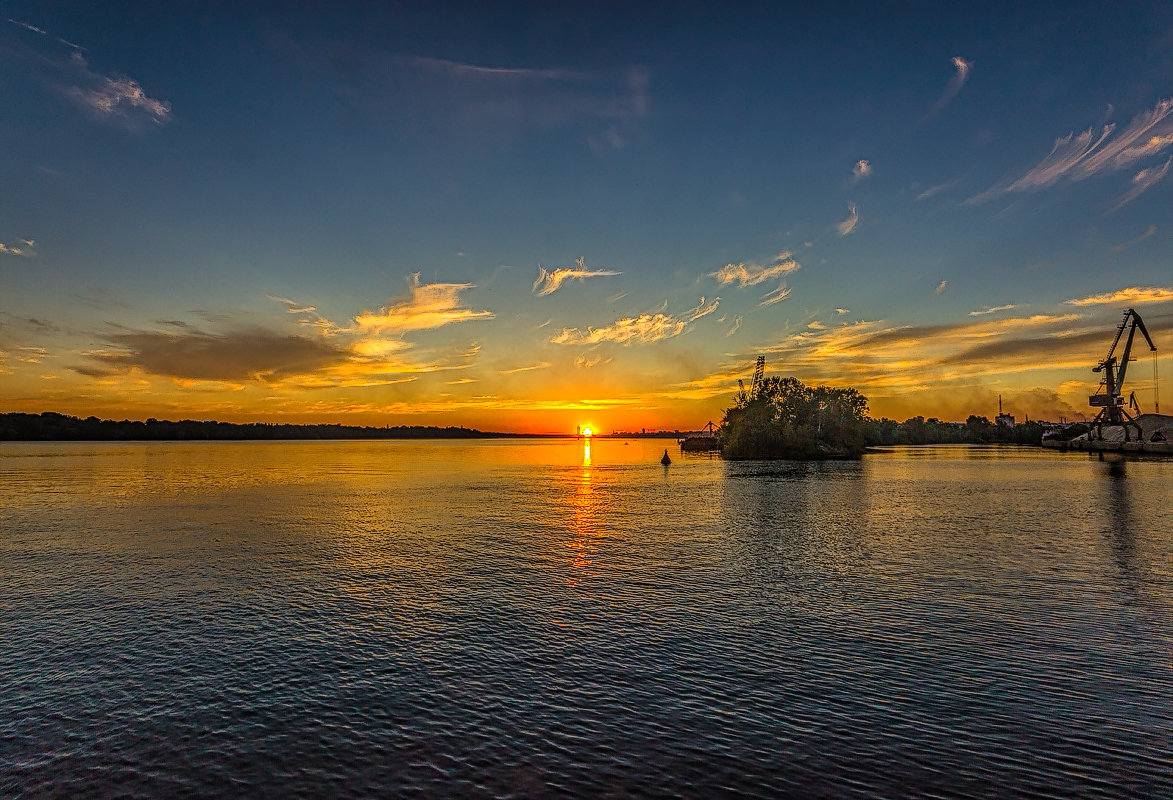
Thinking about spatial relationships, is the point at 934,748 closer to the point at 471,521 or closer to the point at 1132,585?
the point at 1132,585

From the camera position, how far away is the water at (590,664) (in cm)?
1292

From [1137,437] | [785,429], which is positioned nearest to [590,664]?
[785,429]

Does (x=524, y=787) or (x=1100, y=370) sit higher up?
(x=1100, y=370)

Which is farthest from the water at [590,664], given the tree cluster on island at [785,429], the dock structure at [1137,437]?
the dock structure at [1137,437]

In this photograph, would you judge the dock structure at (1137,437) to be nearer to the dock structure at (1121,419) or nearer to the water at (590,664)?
the dock structure at (1121,419)

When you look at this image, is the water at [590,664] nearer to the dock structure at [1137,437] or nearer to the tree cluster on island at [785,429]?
the tree cluster on island at [785,429]

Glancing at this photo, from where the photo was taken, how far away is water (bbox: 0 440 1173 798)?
1292 centimetres

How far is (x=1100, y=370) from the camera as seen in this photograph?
18262 centimetres

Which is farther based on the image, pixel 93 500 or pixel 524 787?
pixel 93 500

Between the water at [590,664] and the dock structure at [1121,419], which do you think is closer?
the water at [590,664]

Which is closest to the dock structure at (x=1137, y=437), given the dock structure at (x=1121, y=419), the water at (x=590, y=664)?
the dock structure at (x=1121, y=419)

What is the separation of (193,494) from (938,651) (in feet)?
265

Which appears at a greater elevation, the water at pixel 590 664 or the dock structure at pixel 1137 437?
the dock structure at pixel 1137 437

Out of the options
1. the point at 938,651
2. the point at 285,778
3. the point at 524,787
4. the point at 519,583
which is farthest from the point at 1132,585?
the point at 285,778
